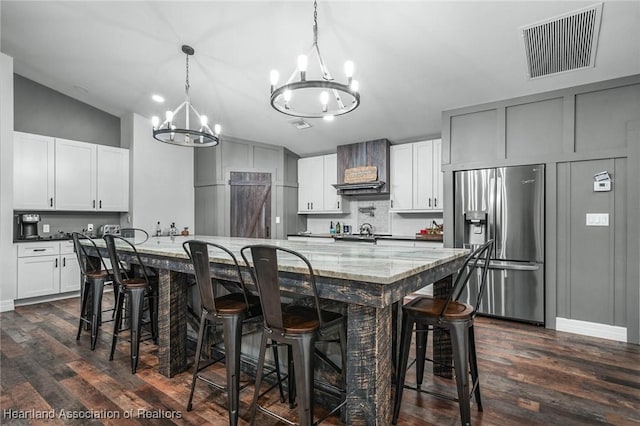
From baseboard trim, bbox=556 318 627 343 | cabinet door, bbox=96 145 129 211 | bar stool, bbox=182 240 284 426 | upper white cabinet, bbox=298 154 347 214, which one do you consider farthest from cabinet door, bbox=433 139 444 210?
cabinet door, bbox=96 145 129 211

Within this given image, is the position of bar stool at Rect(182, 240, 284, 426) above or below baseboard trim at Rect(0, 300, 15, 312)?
above

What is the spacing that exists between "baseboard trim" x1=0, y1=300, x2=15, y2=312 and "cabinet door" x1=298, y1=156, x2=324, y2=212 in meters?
4.52

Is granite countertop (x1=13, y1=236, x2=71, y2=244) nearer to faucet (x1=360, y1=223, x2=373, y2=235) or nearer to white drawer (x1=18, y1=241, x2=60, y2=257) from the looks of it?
white drawer (x1=18, y1=241, x2=60, y2=257)

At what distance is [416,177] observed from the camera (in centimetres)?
523

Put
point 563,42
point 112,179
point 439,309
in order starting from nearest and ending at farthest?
point 439,309 < point 563,42 < point 112,179

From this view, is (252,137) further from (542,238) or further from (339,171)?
(542,238)

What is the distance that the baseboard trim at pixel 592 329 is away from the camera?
10.5 ft

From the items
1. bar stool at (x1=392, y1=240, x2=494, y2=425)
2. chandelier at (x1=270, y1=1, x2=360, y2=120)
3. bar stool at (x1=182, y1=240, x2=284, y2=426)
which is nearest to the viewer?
bar stool at (x1=392, y1=240, x2=494, y2=425)

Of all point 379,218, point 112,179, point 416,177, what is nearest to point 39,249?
point 112,179

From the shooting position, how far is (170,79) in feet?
14.8

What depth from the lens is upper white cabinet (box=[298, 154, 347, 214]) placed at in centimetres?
627

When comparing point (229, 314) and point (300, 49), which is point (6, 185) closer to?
point (300, 49)

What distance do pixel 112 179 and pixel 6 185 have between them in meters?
1.40

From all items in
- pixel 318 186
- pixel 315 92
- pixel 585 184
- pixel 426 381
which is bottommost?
pixel 426 381
